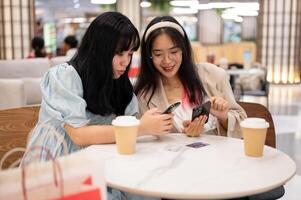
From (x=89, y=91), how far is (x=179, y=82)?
2.12ft

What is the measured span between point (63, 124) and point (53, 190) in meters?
0.72

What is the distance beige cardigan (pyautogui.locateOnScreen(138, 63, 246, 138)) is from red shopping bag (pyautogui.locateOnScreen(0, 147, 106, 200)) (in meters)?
1.07

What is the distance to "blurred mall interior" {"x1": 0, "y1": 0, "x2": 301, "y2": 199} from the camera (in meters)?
7.18

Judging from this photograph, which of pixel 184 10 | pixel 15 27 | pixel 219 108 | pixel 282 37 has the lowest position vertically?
pixel 219 108

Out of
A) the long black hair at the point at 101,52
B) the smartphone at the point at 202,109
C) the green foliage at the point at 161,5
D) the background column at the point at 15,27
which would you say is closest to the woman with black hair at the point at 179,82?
the smartphone at the point at 202,109

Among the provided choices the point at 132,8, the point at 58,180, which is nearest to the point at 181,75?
the point at 58,180

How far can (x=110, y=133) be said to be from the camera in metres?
1.75

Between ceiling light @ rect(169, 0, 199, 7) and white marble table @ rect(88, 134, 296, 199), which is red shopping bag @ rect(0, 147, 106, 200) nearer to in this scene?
white marble table @ rect(88, 134, 296, 199)

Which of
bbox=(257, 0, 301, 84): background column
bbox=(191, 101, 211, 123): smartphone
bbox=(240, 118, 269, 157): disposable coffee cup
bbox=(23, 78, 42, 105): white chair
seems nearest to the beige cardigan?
bbox=(191, 101, 211, 123): smartphone

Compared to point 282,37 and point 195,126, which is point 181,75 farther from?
point 282,37

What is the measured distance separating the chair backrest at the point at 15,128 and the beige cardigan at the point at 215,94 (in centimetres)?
74

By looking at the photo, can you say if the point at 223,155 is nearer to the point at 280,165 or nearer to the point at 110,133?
the point at 280,165

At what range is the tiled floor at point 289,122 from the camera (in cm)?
378

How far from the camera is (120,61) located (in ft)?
6.18
